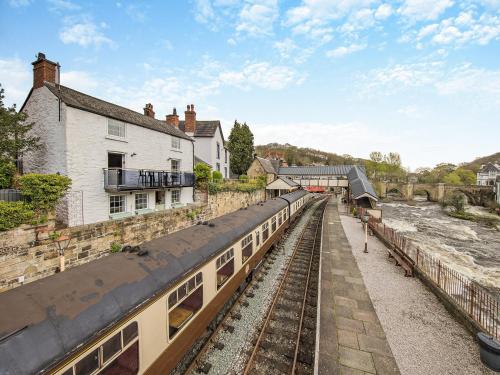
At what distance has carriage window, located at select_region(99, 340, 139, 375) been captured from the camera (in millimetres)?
3892

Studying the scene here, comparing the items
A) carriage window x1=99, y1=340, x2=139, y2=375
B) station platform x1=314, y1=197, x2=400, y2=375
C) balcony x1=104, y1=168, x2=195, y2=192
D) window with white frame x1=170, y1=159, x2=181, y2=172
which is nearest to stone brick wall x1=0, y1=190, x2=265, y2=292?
balcony x1=104, y1=168, x2=195, y2=192

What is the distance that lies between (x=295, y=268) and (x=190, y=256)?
7.97 meters

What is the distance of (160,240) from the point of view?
6.80m

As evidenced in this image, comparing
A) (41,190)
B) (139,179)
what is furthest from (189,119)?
(41,190)

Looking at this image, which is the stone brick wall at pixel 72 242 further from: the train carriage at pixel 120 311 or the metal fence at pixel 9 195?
the train carriage at pixel 120 311

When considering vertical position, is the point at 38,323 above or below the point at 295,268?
above

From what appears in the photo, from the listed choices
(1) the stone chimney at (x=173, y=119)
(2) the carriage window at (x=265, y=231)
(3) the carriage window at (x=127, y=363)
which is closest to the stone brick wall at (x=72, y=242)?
(2) the carriage window at (x=265, y=231)

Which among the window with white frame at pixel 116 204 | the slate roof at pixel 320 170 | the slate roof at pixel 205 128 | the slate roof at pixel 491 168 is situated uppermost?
the slate roof at pixel 205 128

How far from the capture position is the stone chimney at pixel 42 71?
13.4 meters

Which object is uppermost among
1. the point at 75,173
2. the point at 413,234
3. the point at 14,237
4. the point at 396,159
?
the point at 396,159

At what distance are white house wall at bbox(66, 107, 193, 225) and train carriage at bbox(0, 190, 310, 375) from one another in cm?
923

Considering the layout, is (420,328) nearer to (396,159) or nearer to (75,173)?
(75,173)

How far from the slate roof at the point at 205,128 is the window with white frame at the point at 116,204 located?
57.8ft

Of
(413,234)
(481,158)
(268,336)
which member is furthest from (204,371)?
(481,158)
